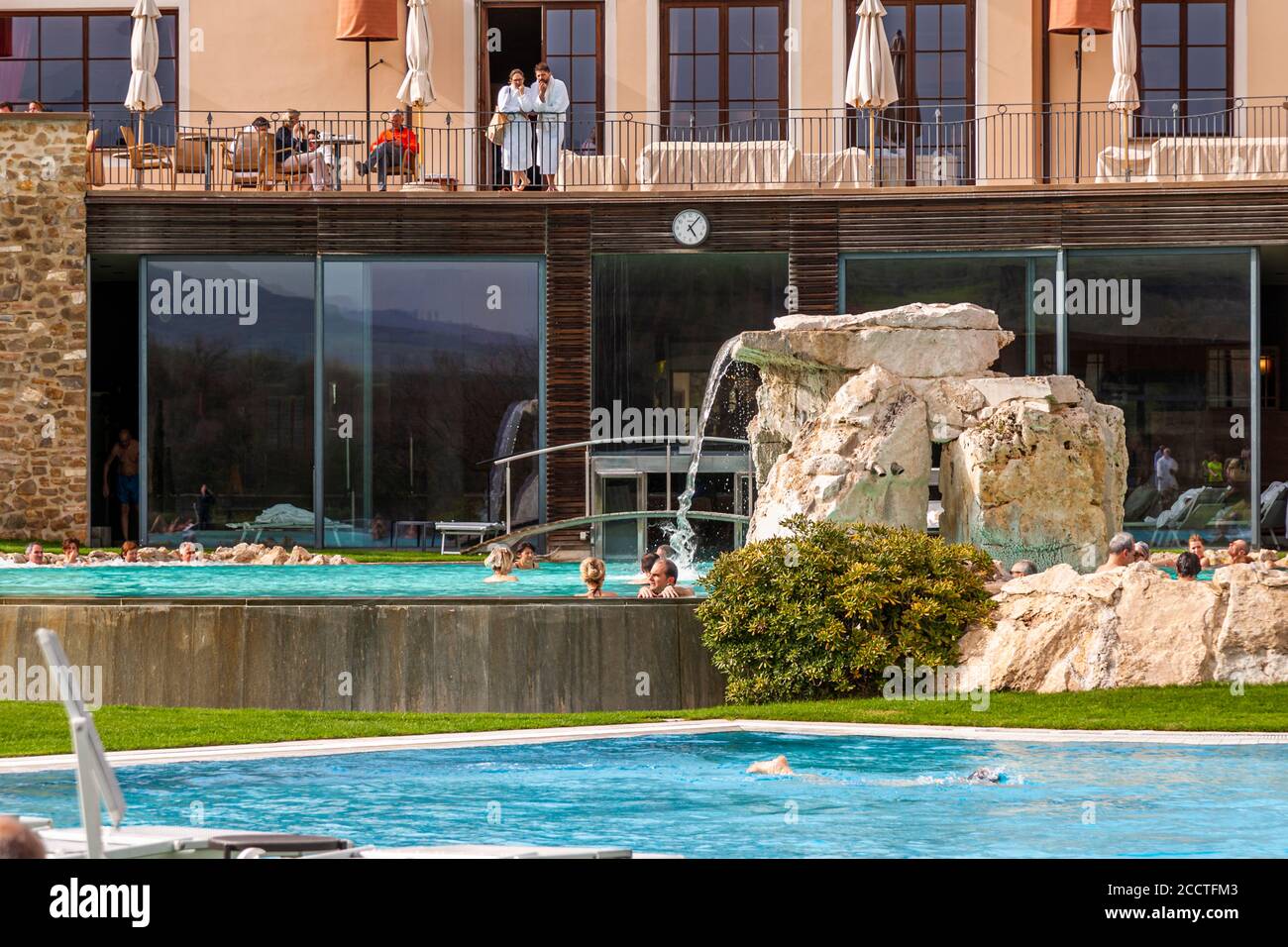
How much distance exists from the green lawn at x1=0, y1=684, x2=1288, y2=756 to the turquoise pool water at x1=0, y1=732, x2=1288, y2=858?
0.63 meters

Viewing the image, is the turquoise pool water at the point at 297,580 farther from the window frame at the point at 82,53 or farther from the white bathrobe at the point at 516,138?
the window frame at the point at 82,53

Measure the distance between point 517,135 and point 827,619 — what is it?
1330 centimetres

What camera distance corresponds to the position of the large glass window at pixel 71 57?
2595 centimetres

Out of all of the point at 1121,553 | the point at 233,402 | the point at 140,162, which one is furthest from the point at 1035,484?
the point at 140,162

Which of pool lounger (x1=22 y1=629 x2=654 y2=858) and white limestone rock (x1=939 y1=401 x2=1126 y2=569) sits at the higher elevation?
white limestone rock (x1=939 y1=401 x2=1126 y2=569)

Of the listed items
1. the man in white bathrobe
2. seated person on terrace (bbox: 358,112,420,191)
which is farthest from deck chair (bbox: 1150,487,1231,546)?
seated person on terrace (bbox: 358,112,420,191)

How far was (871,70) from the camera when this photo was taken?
2348cm

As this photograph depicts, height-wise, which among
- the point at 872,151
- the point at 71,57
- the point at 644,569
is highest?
the point at 71,57

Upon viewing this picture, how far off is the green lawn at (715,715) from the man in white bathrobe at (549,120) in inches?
530

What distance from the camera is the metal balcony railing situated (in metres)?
23.4

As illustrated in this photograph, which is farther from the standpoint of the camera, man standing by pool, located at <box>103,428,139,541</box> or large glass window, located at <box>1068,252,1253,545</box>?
man standing by pool, located at <box>103,428,139,541</box>

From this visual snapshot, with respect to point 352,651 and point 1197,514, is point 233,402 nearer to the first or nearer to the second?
point 352,651

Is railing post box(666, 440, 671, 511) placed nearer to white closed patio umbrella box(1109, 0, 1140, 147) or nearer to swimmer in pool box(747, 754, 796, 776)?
white closed patio umbrella box(1109, 0, 1140, 147)

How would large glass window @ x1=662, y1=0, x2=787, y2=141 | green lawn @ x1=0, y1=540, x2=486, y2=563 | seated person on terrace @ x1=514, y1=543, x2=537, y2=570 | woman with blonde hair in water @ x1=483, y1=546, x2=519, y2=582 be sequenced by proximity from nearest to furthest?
woman with blonde hair in water @ x1=483, y1=546, x2=519, y2=582 < seated person on terrace @ x1=514, y1=543, x2=537, y2=570 < green lawn @ x1=0, y1=540, x2=486, y2=563 < large glass window @ x1=662, y1=0, x2=787, y2=141
